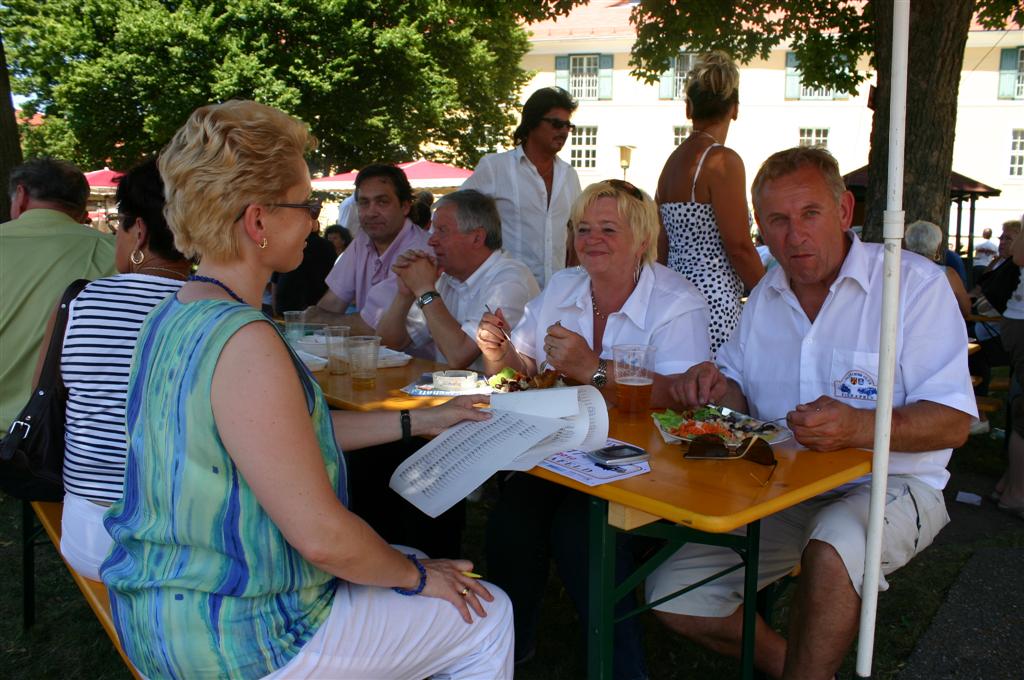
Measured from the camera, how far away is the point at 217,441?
145cm

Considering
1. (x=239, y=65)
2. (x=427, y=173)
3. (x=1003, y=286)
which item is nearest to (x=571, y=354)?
(x=1003, y=286)

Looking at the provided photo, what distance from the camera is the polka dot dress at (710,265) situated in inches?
146

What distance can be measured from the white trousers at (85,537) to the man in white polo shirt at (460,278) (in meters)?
1.47

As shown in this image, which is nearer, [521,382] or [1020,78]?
[521,382]

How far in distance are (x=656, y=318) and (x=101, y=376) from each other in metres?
1.69

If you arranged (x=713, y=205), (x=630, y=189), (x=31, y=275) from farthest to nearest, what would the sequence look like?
(x=713, y=205)
(x=31, y=275)
(x=630, y=189)

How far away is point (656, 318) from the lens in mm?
2750

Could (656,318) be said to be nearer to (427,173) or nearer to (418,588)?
(418,588)

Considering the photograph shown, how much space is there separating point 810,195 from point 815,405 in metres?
0.70

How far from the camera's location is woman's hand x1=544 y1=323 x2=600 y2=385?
8.37 feet

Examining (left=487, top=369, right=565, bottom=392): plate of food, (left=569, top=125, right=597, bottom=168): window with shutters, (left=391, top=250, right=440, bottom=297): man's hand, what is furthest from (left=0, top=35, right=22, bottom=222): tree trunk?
(left=569, top=125, right=597, bottom=168): window with shutters

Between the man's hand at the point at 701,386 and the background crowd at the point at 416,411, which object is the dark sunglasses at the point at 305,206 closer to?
the background crowd at the point at 416,411

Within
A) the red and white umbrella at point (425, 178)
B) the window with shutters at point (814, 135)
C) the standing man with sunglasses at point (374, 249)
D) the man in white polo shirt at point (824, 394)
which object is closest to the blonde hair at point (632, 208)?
the man in white polo shirt at point (824, 394)

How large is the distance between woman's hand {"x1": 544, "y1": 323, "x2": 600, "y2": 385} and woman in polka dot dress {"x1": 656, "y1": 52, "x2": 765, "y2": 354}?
4.14 ft
